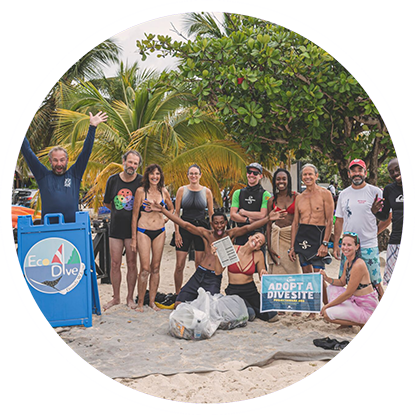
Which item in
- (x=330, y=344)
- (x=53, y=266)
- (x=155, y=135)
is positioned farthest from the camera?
(x=155, y=135)

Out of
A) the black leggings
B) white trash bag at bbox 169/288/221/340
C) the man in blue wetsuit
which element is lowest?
white trash bag at bbox 169/288/221/340

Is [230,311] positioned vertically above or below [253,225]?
below

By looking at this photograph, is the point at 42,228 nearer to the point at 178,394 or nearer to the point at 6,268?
the point at 6,268

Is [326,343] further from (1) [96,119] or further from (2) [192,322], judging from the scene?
(1) [96,119]

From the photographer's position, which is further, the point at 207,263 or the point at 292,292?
the point at 207,263

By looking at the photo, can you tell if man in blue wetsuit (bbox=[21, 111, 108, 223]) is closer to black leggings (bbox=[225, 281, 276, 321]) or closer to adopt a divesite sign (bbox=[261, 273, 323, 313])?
black leggings (bbox=[225, 281, 276, 321])

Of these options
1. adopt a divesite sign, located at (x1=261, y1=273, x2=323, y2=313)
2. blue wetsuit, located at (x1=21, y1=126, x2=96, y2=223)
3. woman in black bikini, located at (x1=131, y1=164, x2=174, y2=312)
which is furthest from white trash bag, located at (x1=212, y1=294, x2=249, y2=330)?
blue wetsuit, located at (x1=21, y1=126, x2=96, y2=223)

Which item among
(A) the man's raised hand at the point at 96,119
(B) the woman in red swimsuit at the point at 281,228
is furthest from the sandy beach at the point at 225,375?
(A) the man's raised hand at the point at 96,119

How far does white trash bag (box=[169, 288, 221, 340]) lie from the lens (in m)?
4.40

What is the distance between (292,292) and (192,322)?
110 centimetres

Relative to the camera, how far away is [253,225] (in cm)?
482

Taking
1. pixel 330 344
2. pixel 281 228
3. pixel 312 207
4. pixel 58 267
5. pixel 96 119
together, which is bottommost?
pixel 330 344

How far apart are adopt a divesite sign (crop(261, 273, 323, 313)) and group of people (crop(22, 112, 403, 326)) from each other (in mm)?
133

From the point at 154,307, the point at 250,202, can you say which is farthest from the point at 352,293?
the point at 154,307
